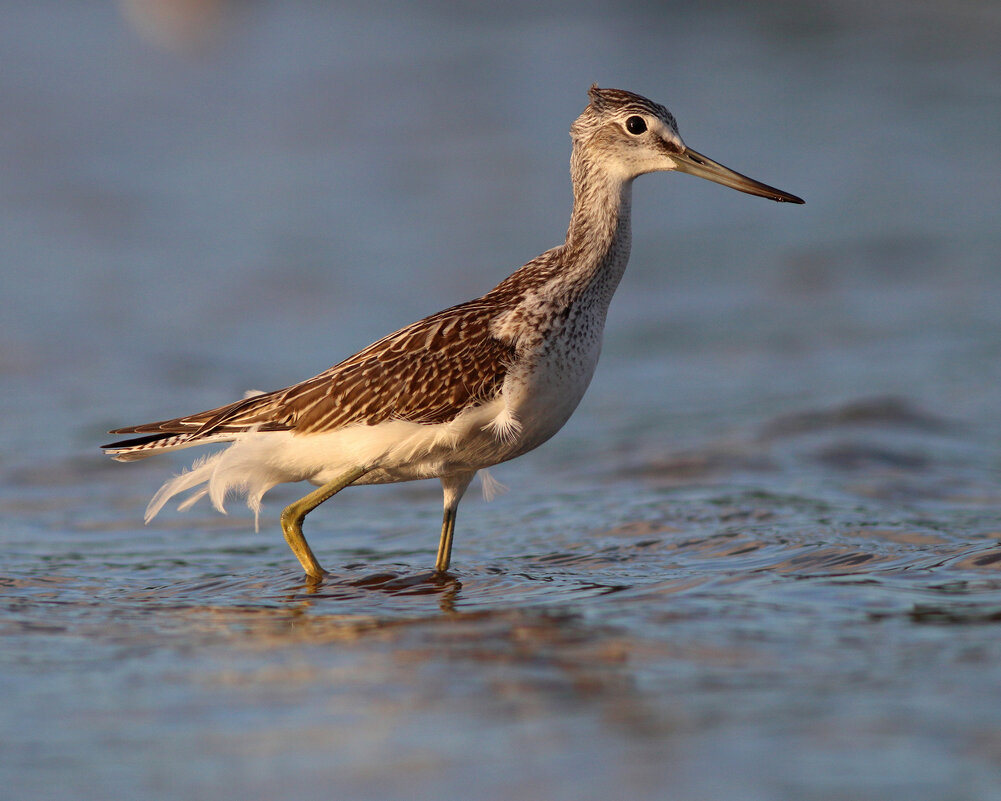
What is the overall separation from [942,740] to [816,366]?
8937mm

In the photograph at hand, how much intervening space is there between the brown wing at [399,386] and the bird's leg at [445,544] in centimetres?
90

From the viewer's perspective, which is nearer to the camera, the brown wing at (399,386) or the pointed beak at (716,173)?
the brown wing at (399,386)

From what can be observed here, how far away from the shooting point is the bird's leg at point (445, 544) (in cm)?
788

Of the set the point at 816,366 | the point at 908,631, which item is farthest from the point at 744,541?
the point at 816,366

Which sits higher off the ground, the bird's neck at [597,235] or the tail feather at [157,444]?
the bird's neck at [597,235]

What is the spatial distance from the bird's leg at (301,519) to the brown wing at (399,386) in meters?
0.35

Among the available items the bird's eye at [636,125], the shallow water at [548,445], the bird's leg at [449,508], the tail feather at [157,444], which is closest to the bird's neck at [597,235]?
the bird's eye at [636,125]

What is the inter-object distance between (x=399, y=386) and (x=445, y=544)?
106 centimetres

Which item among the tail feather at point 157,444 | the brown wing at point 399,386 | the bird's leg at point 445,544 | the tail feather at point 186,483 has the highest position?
the brown wing at point 399,386

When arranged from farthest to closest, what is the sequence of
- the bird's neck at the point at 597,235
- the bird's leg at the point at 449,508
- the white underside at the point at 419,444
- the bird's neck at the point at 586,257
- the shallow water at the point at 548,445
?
the bird's leg at the point at 449,508 < the bird's neck at the point at 597,235 < the bird's neck at the point at 586,257 < the white underside at the point at 419,444 < the shallow water at the point at 548,445

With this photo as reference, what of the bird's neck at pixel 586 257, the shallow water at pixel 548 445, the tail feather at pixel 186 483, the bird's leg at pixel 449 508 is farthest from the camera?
the bird's leg at pixel 449 508

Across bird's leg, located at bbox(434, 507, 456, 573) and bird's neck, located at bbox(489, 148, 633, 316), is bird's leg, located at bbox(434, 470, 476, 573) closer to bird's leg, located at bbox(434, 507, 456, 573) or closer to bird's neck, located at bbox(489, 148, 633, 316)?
bird's leg, located at bbox(434, 507, 456, 573)

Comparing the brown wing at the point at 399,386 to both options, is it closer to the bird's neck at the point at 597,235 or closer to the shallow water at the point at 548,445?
the bird's neck at the point at 597,235

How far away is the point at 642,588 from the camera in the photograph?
708cm
